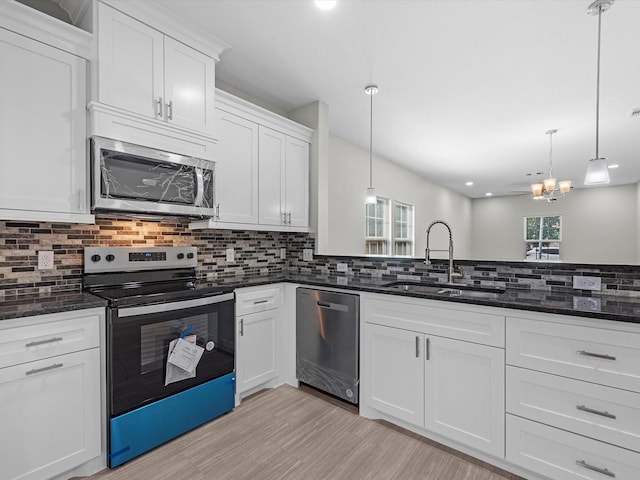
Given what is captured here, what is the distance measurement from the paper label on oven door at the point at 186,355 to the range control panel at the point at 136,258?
2.09 feet

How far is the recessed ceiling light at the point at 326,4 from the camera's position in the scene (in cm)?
191

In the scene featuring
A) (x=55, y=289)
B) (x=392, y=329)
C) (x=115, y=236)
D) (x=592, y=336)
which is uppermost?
(x=115, y=236)

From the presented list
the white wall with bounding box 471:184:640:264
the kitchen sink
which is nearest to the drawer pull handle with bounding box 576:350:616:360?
the kitchen sink

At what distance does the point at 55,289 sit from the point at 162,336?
27.5 inches

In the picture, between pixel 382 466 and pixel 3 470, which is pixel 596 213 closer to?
pixel 382 466

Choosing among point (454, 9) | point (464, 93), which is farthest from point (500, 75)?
point (454, 9)

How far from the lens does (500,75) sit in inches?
107

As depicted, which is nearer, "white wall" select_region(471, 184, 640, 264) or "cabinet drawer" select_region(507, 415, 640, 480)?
"cabinet drawer" select_region(507, 415, 640, 480)

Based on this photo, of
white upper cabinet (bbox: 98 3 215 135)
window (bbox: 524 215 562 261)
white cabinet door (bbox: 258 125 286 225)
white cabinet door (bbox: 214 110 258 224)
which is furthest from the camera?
window (bbox: 524 215 562 261)

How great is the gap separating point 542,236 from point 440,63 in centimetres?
835

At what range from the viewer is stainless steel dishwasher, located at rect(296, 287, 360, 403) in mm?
2305

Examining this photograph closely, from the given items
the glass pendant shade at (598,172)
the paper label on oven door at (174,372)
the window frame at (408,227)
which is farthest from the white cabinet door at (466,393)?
the window frame at (408,227)

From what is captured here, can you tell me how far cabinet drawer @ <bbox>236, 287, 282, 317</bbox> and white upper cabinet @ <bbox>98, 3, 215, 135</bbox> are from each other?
1220 millimetres

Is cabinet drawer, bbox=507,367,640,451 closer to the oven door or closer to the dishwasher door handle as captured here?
the dishwasher door handle
